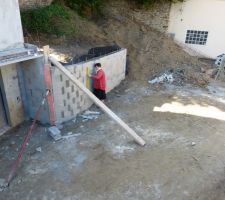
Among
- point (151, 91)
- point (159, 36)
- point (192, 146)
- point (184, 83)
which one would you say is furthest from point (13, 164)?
point (159, 36)

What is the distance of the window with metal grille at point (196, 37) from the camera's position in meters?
14.7

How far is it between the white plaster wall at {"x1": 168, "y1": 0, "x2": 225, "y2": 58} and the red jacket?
7.69 metres

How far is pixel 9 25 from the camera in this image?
6.90m

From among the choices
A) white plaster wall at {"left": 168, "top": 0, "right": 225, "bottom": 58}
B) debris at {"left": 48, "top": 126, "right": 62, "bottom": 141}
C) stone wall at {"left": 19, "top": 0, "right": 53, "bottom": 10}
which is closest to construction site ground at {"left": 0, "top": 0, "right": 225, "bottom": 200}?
debris at {"left": 48, "top": 126, "right": 62, "bottom": 141}

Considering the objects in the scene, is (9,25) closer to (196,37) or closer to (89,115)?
(89,115)

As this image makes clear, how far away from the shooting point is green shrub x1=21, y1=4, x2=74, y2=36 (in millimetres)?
11531

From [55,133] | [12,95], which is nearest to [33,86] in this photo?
[12,95]

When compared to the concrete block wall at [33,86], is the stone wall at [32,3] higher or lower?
higher

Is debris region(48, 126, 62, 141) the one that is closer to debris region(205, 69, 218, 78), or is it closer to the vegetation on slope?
the vegetation on slope

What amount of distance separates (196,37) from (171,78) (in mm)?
4784

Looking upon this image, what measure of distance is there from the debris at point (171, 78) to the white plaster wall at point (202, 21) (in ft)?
13.3

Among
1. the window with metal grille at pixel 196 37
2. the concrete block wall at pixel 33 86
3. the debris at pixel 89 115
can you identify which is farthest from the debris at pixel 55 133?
the window with metal grille at pixel 196 37

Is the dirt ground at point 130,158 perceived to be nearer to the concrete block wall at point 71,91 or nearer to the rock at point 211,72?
the concrete block wall at point 71,91

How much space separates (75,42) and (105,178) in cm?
768
